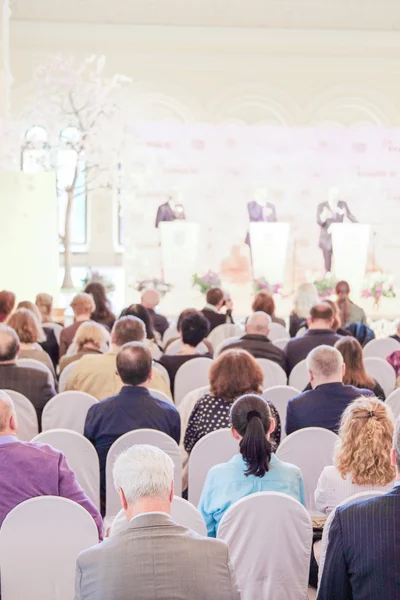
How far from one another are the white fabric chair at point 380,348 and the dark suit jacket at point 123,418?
3601mm

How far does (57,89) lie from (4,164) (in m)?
2.43

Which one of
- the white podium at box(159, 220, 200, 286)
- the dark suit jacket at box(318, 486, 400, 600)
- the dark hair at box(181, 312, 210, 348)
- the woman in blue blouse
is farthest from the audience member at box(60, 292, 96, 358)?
the white podium at box(159, 220, 200, 286)

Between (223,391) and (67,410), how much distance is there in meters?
1.01

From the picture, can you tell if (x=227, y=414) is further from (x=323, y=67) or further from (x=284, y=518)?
(x=323, y=67)

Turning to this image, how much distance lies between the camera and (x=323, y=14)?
1959cm

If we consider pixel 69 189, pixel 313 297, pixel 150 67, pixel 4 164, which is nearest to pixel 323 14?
pixel 150 67

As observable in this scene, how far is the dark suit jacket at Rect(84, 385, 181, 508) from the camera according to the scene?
5.00 meters

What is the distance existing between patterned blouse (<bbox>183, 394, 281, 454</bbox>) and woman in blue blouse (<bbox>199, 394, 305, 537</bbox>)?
116 cm

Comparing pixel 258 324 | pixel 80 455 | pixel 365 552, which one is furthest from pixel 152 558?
pixel 258 324

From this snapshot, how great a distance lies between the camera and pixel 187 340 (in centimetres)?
704

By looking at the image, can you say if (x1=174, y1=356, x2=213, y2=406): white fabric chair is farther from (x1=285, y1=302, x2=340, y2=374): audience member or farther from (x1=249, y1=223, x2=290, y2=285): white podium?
(x1=249, y1=223, x2=290, y2=285): white podium

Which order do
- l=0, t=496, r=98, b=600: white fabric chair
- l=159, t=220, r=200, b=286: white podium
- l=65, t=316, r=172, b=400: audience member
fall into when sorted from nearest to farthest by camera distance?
l=0, t=496, r=98, b=600: white fabric chair → l=65, t=316, r=172, b=400: audience member → l=159, t=220, r=200, b=286: white podium

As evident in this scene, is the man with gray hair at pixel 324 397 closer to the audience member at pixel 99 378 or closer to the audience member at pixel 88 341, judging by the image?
the audience member at pixel 99 378

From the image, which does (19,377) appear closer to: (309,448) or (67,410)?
(67,410)
